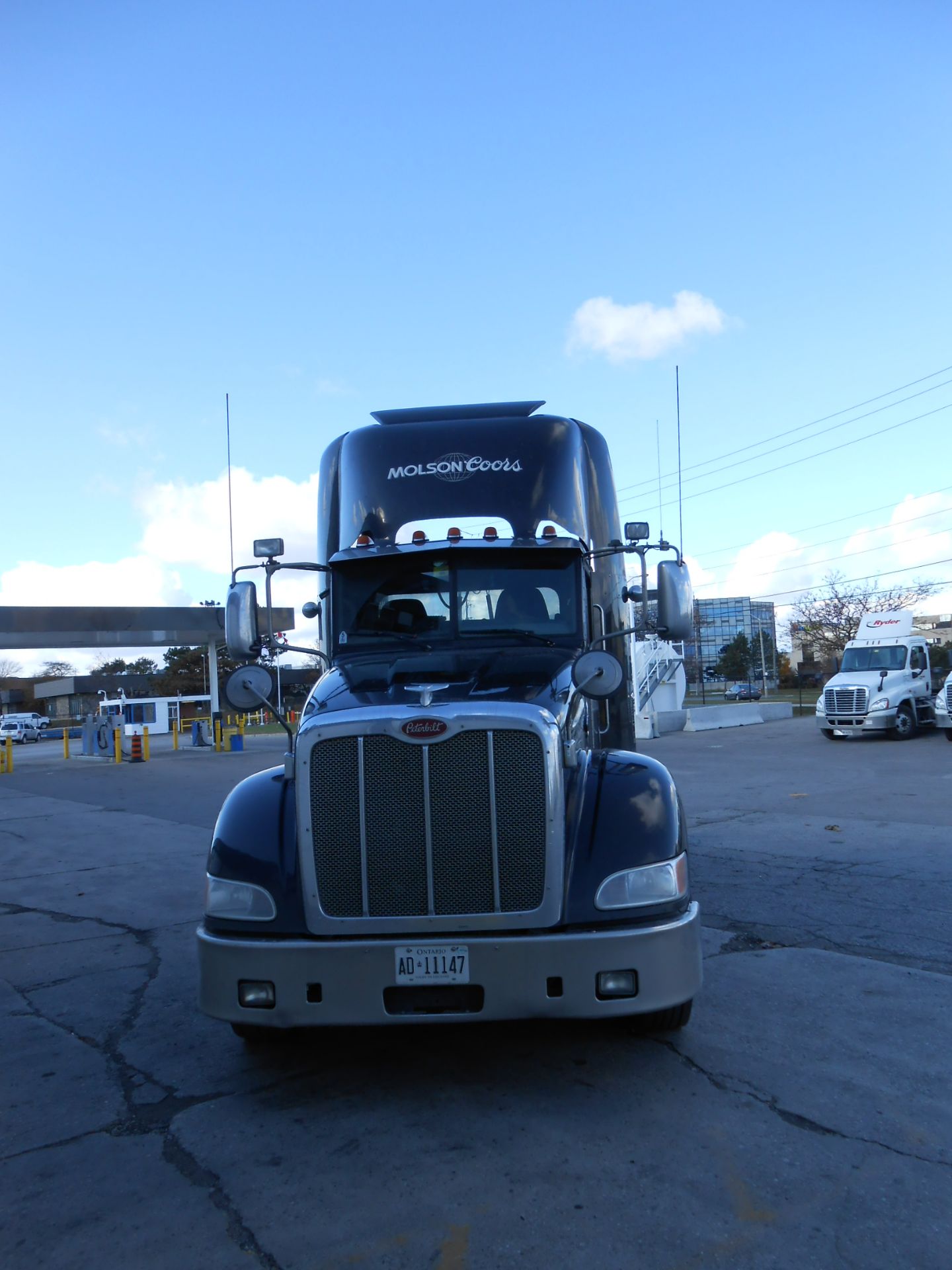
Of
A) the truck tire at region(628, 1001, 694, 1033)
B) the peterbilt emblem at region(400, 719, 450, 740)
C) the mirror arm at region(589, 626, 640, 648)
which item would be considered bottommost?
the truck tire at region(628, 1001, 694, 1033)

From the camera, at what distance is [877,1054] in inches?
174

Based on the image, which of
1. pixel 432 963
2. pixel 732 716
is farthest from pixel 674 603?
pixel 732 716

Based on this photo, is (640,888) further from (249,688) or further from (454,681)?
(249,688)

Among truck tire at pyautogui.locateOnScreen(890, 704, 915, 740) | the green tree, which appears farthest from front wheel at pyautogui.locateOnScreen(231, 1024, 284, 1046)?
the green tree

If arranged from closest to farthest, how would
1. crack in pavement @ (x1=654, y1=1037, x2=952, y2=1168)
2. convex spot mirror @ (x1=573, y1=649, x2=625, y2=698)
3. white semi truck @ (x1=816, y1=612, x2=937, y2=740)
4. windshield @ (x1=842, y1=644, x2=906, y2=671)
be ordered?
crack in pavement @ (x1=654, y1=1037, x2=952, y2=1168) → convex spot mirror @ (x1=573, y1=649, x2=625, y2=698) → white semi truck @ (x1=816, y1=612, x2=937, y2=740) → windshield @ (x1=842, y1=644, x2=906, y2=671)

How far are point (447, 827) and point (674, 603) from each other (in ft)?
8.20

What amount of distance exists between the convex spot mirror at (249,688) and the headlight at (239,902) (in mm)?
1171

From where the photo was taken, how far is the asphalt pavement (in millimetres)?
3086

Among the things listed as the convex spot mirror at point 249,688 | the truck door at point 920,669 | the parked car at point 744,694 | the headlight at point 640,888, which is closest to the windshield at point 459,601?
the convex spot mirror at point 249,688

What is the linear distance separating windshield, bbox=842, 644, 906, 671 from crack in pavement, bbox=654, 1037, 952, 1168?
23116 millimetres

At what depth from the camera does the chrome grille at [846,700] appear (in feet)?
80.1

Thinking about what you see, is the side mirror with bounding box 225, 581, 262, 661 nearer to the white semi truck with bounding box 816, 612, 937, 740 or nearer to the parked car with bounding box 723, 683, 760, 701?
the white semi truck with bounding box 816, 612, 937, 740

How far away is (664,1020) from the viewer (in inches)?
179

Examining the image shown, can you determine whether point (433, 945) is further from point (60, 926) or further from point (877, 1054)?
point (60, 926)
